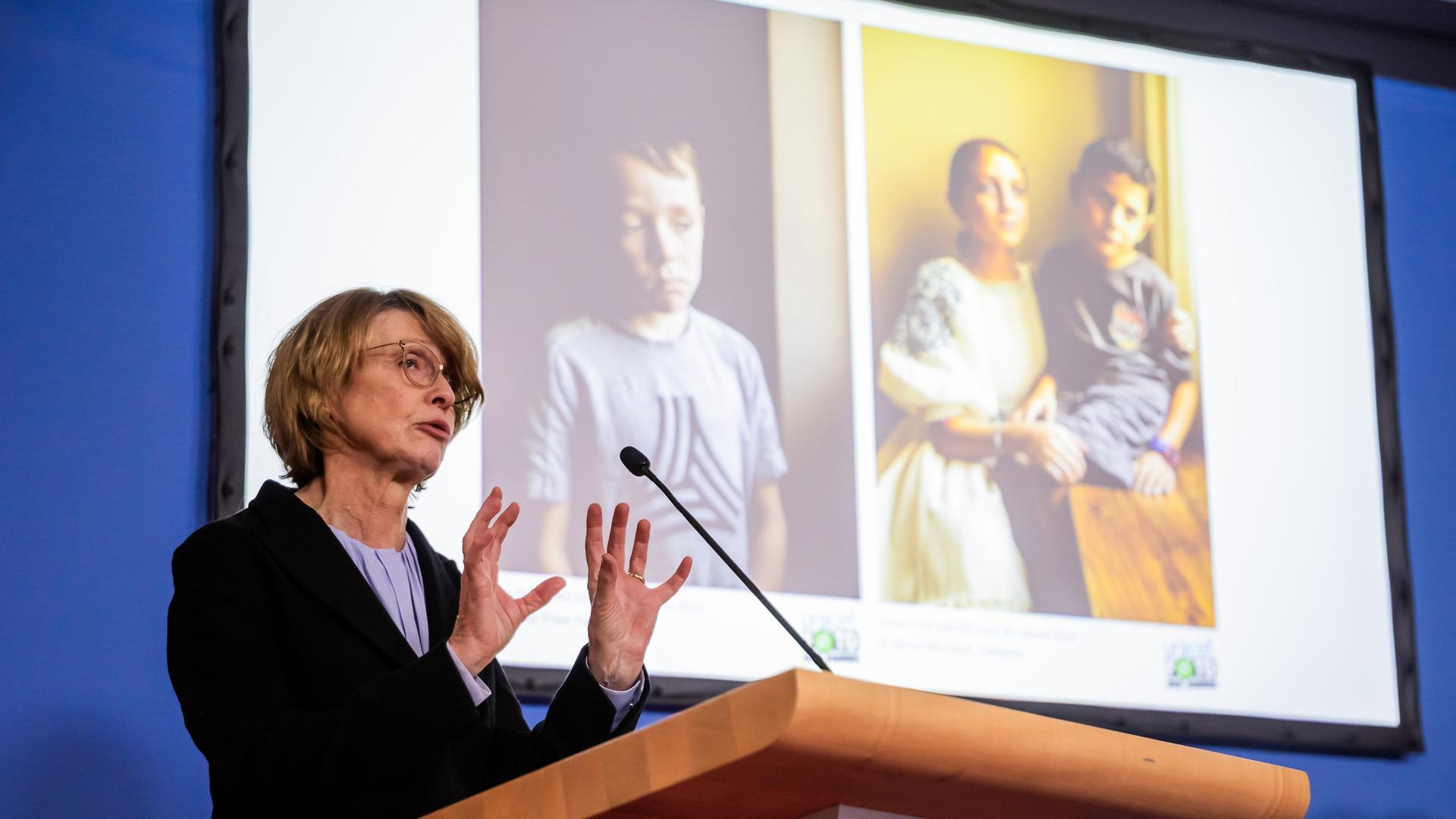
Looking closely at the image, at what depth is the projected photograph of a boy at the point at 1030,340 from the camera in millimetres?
3139

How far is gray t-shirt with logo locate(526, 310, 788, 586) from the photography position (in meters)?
2.81

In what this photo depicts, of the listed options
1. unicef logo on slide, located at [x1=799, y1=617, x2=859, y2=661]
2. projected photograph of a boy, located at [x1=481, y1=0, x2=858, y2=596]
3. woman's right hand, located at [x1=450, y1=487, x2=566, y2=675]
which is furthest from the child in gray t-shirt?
woman's right hand, located at [x1=450, y1=487, x2=566, y2=675]

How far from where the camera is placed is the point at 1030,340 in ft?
10.8

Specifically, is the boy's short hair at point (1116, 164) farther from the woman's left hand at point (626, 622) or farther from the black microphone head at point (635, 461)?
the woman's left hand at point (626, 622)

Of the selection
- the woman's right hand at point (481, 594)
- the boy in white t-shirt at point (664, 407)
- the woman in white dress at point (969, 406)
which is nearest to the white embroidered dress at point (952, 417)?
the woman in white dress at point (969, 406)

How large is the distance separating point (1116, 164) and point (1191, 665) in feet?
3.46

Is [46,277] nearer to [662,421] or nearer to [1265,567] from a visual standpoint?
[662,421]

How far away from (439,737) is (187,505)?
49.1 inches

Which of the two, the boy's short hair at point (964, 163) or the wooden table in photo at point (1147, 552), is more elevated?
the boy's short hair at point (964, 163)

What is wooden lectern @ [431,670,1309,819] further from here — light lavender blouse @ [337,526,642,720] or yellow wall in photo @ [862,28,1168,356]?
yellow wall in photo @ [862,28,1168,356]

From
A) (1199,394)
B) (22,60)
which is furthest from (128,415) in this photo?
(1199,394)

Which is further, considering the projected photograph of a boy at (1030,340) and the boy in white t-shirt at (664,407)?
the projected photograph of a boy at (1030,340)

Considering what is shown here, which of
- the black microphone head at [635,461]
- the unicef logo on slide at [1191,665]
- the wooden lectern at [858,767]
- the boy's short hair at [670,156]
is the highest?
the boy's short hair at [670,156]

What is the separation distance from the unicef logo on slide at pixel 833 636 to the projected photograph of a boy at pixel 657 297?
0.06 meters
